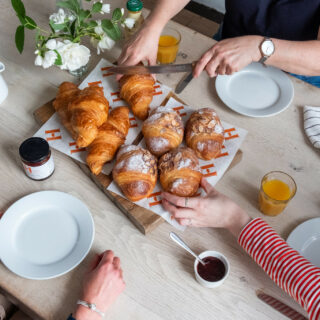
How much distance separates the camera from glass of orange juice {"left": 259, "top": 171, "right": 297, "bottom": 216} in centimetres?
109

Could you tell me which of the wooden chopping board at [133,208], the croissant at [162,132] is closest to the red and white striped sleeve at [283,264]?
the wooden chopping board at [133,208]

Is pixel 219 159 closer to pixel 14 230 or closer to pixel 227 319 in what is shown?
pixel 227 319

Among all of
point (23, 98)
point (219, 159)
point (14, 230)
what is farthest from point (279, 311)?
point (23, 98)

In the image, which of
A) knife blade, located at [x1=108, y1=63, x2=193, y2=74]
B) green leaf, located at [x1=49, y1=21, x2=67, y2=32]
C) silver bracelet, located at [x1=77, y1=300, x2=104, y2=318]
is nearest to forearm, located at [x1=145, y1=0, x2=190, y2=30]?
knife blade, located at [x1=108, y1=63, x2=193, y2=74]

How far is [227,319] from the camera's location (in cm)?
94

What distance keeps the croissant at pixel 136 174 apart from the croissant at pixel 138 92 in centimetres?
22

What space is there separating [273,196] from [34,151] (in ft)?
2.48

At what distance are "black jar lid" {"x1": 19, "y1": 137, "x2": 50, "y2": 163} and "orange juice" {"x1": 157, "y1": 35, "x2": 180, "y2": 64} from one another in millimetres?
642

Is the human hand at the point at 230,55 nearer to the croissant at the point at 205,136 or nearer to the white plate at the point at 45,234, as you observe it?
the croissant at the point at 205,136

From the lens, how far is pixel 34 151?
1085mm

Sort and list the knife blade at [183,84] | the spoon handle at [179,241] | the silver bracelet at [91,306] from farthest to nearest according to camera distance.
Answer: the knife blade at [183,84], the spoon handle at [179,241], the silver bracelet at [91,306]

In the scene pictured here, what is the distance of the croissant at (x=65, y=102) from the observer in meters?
1.25

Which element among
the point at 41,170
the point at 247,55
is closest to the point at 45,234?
the point at 41,170

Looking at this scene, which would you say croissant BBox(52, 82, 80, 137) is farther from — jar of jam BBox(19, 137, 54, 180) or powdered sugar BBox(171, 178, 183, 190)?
powdered sugar BBox(171, 178, 183, 190)
